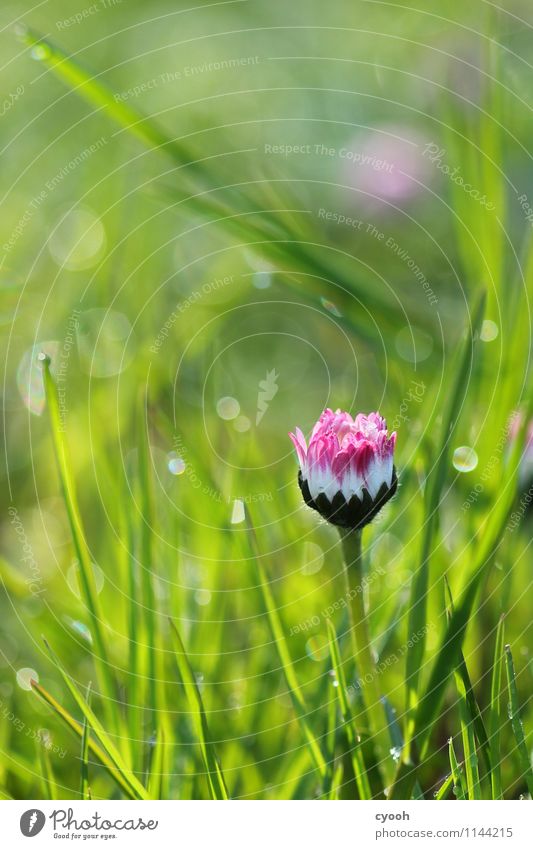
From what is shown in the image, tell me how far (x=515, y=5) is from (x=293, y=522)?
637mm

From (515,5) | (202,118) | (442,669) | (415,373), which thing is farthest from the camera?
(202,118)

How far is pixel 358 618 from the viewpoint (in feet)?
1.24

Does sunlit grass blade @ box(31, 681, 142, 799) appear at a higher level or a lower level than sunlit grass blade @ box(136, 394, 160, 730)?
lower

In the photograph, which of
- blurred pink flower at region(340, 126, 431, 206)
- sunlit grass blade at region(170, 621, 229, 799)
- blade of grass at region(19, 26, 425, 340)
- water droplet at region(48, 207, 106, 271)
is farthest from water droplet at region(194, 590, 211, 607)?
blurred pink flower at region(340, 126, 431, 206)

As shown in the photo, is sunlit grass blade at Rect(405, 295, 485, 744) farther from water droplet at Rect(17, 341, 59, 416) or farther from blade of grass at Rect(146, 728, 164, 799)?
water droplet at Rect(17, 341, 59, 416)

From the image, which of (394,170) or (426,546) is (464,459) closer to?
(426,546)

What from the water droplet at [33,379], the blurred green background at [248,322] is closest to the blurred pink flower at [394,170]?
the blurred green background at [248,322]

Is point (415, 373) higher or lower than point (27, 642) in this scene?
higher

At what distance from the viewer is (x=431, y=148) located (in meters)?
0.93

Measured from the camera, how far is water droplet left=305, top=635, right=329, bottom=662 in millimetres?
481

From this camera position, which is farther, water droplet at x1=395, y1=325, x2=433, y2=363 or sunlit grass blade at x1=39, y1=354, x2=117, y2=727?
water droplet at x1=395, y1=325, x2=433, y2=363

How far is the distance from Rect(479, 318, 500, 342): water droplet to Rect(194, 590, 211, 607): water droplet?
0.24m
